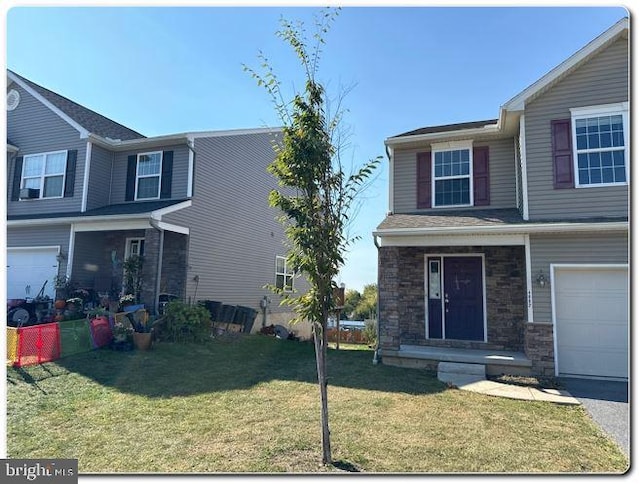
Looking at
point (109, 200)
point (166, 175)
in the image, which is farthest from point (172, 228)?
point (109, 200)

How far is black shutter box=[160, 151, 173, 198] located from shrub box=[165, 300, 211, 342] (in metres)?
3.51

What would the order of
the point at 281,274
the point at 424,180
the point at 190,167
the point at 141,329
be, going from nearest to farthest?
the point at 141,329 → the point at 424,180 → the point at 190,167 → the point at 281,274

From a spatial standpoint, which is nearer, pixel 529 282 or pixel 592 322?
pixel 592 322

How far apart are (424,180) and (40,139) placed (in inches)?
419

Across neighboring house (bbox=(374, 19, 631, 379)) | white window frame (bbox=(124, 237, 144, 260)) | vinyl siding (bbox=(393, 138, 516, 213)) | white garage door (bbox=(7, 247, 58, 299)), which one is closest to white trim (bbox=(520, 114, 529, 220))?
neighboring house (bbox=(374, 19, 631, 379))

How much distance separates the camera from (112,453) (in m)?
3.76

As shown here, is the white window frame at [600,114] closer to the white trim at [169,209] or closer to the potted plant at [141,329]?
the potted plant at [141,329]

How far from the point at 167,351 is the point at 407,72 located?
6342 mm

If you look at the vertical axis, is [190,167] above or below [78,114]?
below

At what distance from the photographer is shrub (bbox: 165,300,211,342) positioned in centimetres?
870

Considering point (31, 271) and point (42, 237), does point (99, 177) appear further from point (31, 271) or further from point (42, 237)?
Result: point (31, 271)

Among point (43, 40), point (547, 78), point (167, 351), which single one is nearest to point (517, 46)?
point (547, 78)

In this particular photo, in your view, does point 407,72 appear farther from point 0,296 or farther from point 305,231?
point 0,296

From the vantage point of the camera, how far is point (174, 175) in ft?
36.3
